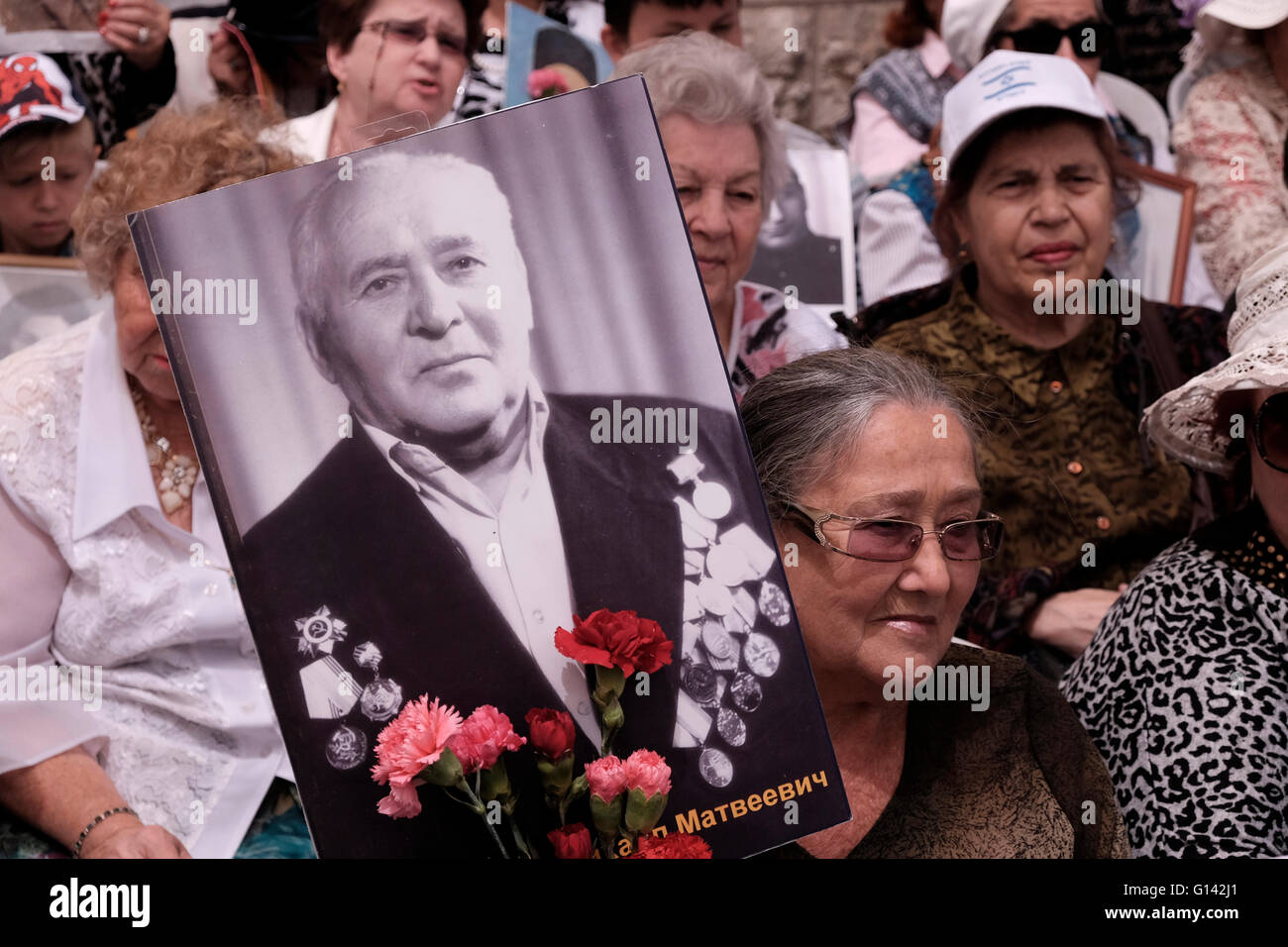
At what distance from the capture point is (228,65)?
124 inches

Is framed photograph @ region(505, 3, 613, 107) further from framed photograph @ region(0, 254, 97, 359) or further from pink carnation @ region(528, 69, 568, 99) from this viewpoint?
framed photograph @ region(0, 254, 97, 359)

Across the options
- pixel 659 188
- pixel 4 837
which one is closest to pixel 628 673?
pixel 659 188

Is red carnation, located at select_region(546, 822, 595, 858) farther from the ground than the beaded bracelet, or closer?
farther from the ground

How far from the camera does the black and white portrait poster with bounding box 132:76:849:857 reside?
5.21 feet

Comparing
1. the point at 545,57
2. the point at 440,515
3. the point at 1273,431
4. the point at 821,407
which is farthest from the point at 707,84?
the point at 440,515

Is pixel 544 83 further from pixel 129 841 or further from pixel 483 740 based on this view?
pixel 483 740

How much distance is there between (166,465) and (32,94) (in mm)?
965

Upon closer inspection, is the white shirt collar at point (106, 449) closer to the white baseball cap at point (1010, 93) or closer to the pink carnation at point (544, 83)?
the pink carnation at point (544, 83)

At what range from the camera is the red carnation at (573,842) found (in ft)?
5.06

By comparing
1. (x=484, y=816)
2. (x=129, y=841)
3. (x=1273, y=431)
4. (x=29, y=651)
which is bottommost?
(x=129, y=841)

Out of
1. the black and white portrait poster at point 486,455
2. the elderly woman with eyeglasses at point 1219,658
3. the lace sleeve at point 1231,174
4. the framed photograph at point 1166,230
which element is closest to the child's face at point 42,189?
the black and white portrait poster at point 486,455

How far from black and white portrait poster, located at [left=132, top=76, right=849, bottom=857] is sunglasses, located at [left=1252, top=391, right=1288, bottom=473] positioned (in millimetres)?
805

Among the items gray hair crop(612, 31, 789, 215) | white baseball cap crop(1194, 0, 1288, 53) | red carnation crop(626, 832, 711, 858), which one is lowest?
red carnation crop(626, 832, 711, 858)

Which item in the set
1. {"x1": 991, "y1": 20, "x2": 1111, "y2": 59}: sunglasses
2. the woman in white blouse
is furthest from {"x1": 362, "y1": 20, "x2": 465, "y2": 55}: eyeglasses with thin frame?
{"x1": 991, "y1": 20, "x2": 1111, "y2": 59}: sunglasses
